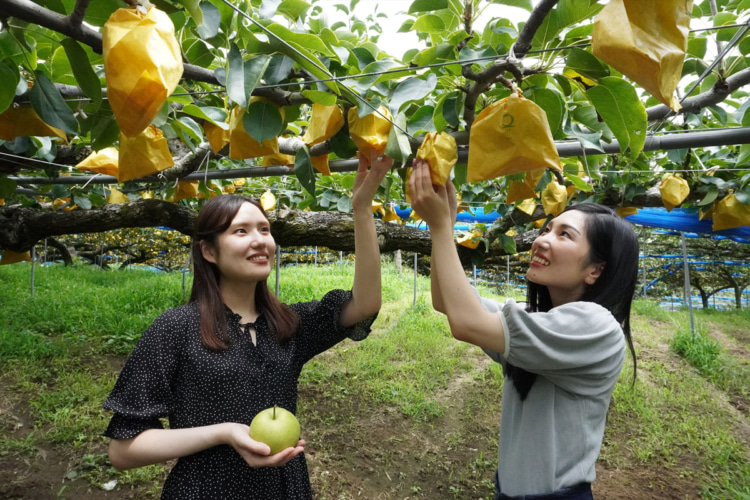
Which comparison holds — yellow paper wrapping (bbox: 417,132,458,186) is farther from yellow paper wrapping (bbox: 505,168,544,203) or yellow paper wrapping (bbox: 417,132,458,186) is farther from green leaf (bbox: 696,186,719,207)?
green leaf (bbox: 696,186,719,207)

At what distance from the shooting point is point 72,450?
2299 mm

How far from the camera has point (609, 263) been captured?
97 cm

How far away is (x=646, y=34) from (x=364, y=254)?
27.1 inches

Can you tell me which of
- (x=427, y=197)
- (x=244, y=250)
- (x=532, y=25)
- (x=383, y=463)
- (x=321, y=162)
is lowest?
(x=383, y=463)

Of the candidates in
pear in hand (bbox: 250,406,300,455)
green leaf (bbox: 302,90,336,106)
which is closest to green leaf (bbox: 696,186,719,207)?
green leaf (bbox: 302,90,336,106)

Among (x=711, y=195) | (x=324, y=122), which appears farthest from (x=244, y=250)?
(x=711, y=195)

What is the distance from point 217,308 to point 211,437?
27cm

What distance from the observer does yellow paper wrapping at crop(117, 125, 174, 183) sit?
86cm

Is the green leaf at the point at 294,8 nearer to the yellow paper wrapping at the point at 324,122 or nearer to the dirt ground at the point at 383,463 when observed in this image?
the yellow paper wrapping at the point at 324,122

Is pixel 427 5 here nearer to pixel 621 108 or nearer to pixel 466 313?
pixel 621 108

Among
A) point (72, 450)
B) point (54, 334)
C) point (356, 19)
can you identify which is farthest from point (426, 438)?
point (54, 334)

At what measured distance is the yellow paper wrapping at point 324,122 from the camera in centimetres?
85

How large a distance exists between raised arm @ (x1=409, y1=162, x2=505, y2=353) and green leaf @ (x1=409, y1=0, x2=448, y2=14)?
27 cm

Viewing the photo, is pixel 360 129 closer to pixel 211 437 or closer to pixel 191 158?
pixel 211 437
